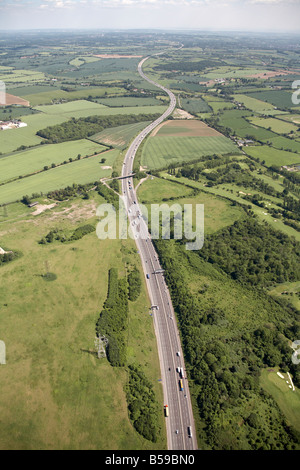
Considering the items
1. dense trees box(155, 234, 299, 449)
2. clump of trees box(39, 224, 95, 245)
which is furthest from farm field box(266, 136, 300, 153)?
clump of trees box(39, 224, 95, 245)

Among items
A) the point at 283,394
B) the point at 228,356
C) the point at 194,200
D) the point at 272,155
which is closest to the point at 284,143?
the point at 272,155

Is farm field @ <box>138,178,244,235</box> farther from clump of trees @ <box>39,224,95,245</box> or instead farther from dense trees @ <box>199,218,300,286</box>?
clump of trees @ <box>39,224,95,245</box>

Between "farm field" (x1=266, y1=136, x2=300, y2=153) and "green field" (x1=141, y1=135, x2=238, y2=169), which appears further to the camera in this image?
"farm field" (x1=266, y1=136, x2=300, y2=153)

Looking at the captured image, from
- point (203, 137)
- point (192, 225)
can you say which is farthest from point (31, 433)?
point (203, 137)

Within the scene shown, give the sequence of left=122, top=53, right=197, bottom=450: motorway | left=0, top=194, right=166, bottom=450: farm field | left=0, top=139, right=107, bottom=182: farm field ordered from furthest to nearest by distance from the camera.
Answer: left=0, top=139, right=107, bottom=182: farm field < left=122, top=53, right=197, bottom=450: motorway < left=0, top=194, right=166, bottom=450: farm field

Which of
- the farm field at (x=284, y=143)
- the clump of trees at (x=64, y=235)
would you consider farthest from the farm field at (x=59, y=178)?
the farm field at (x=284, y=143)
